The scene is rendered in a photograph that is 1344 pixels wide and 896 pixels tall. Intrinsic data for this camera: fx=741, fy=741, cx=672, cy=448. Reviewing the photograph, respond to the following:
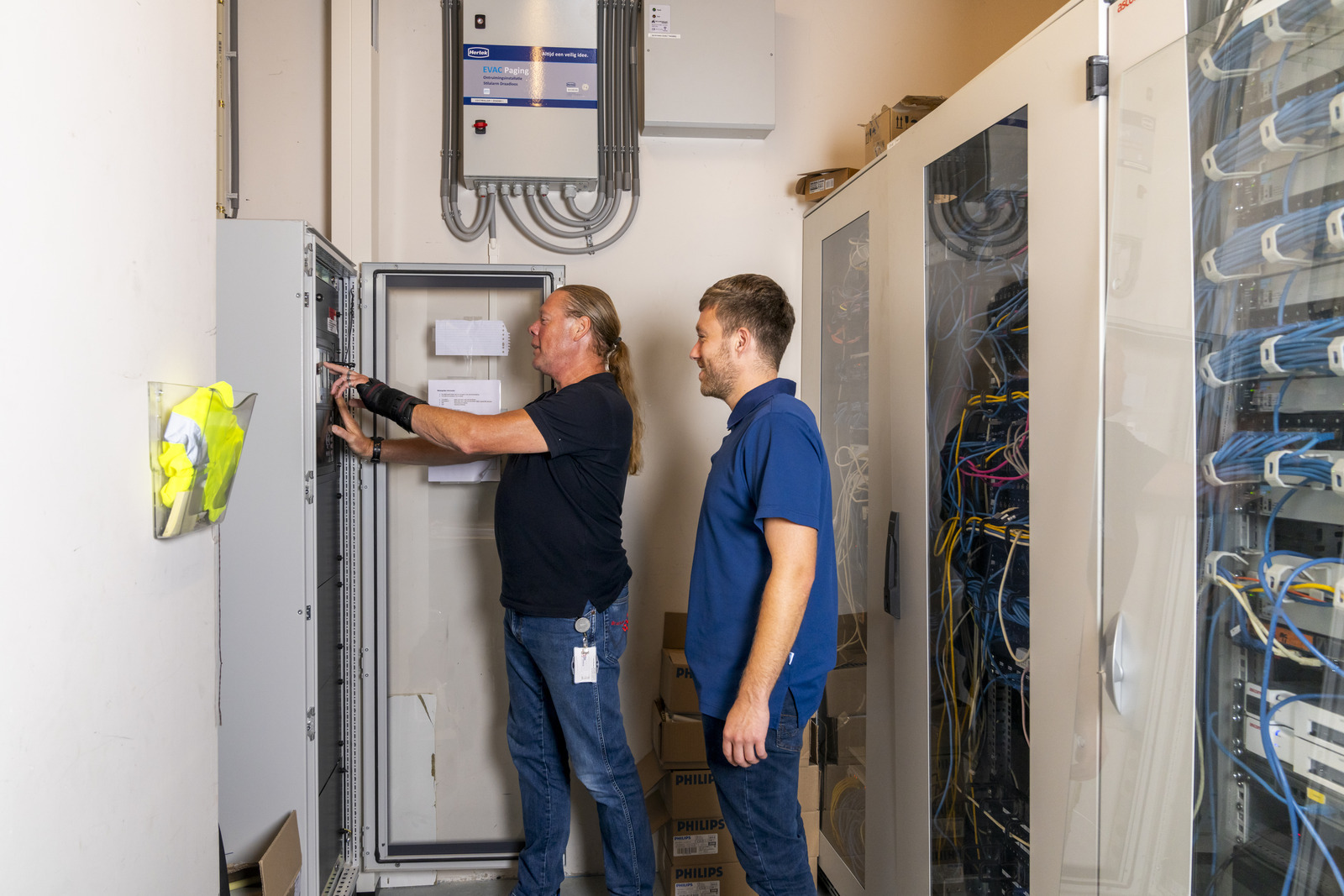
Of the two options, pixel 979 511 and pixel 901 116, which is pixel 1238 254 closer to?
pixel 979 511

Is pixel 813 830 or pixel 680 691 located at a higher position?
pixel 680 691

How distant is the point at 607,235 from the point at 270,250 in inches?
42.2

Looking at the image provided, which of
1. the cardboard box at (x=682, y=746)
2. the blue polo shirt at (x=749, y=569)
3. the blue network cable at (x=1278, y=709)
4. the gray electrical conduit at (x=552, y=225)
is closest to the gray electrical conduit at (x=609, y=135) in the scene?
the gray electrical conduit at (x=552, y=225)

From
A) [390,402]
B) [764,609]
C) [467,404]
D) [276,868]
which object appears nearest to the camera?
[764,609]

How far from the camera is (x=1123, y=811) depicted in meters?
1.02

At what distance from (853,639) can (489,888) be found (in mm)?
1334

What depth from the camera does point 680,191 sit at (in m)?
2.46

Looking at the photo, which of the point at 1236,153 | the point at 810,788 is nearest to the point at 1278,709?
the point at 1236,153

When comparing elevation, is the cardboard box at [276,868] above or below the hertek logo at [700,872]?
above

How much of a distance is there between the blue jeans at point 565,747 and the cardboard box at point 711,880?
0.27 meters

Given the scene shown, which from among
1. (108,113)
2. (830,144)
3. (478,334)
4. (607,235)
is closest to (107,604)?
(108,113)

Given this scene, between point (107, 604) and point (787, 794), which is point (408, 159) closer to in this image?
point (107, 604)

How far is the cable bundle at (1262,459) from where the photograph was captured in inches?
31.6

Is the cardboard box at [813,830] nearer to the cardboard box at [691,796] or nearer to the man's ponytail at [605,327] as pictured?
the cardboard box at [691,796]
